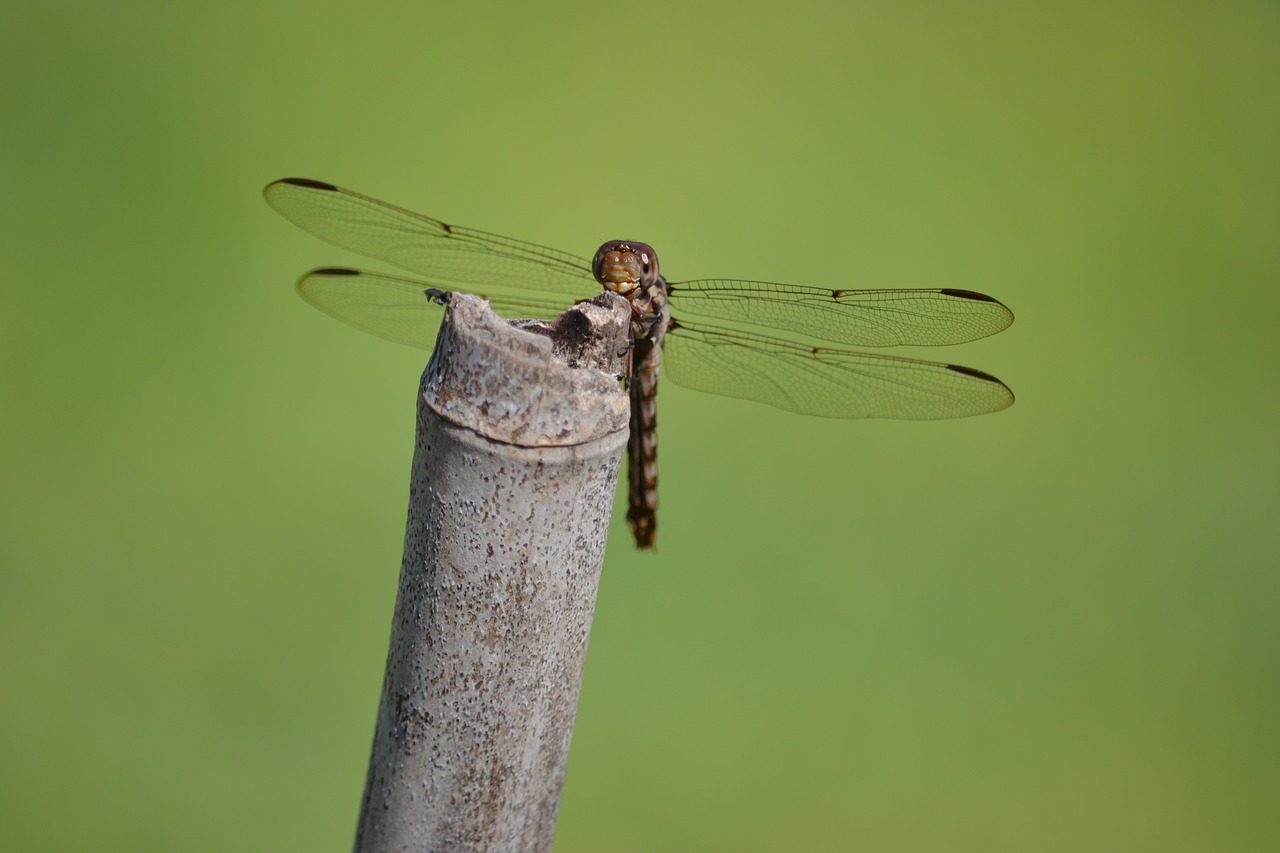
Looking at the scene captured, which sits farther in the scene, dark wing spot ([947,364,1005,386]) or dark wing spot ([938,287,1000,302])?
dark wing spot ([947,364,1005,386])

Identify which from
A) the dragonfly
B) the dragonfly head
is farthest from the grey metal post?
the dragonfly

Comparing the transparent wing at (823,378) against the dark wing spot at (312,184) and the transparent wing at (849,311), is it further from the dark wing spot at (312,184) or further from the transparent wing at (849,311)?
the dark wing spot at (312,184)

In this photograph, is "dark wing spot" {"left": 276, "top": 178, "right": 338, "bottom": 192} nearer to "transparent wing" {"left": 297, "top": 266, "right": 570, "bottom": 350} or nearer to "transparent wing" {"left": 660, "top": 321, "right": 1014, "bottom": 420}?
"transparent wing" {"left": 297, "top": 266, "right": 570, "bottom": 350}

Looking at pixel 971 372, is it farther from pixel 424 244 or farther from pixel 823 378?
pixel 424 244

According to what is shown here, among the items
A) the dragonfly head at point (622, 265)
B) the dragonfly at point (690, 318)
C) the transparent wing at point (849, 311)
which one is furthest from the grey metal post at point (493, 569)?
the transparent wing at point (849, 311)

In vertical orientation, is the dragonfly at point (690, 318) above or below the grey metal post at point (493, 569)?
above

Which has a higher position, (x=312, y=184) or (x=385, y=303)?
(x=312, y=184)

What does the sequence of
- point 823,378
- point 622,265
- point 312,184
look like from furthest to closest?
point 823,378 < point 312,184 < point 622,265

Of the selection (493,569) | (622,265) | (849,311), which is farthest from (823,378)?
(493,569)
